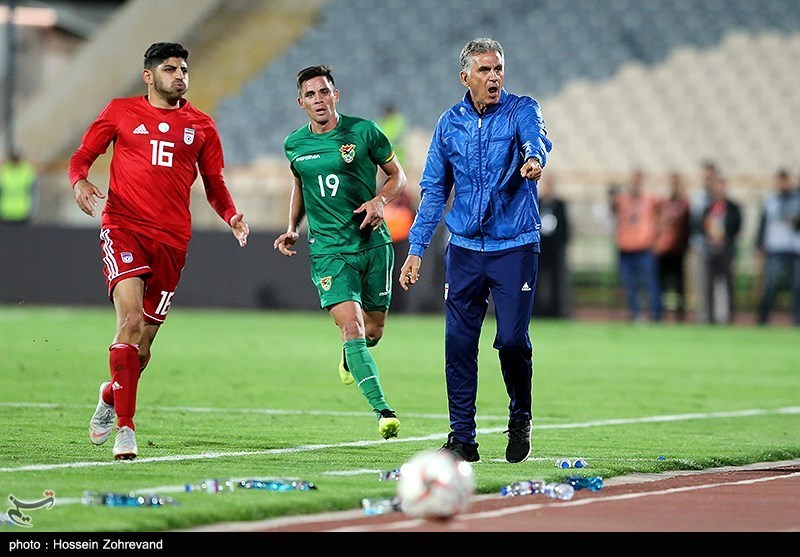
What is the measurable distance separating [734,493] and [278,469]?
238cm

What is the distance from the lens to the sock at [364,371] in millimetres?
10516

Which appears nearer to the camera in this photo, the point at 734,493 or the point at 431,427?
the point at 734,493

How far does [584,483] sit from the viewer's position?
8.40 m

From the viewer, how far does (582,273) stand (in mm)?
29641

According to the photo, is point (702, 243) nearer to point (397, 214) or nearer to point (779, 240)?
point (779, 240)

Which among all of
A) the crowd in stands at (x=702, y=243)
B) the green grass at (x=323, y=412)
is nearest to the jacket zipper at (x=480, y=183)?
the green grass at (x=323, y=412)

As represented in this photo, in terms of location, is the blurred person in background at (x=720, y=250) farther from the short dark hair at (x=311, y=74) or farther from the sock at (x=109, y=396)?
the sock at (x=109, y=396)

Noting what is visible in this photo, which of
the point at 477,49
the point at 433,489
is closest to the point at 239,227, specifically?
the point at 477,49

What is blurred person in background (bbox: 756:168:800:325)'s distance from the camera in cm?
2573

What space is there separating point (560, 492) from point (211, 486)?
166 cm

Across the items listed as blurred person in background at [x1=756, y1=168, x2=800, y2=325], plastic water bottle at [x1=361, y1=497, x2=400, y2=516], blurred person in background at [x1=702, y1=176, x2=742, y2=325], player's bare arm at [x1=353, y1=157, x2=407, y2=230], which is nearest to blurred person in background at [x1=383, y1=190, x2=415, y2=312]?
blurred person in background at [x1=702, y1=176, x2=742, y2=325]
